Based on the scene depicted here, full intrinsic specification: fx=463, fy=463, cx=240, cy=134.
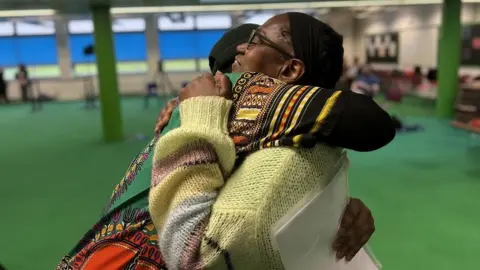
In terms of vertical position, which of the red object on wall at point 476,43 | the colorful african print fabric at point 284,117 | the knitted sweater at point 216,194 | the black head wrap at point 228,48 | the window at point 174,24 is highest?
the window at point 174,24

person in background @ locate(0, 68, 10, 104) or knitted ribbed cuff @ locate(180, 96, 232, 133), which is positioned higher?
knitted ribbed cuff @ locate(180, 96, 232, 133)

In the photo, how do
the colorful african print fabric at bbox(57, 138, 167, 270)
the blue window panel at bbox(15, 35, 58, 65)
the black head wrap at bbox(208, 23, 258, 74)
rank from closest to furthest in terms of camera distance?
the colorful african print fabric at bbox(57, 138, 167, 270)
the black head wrap at bbox(208, 23, 258, 74)
the blue window panel at bbox(15, 35, 58, 65)

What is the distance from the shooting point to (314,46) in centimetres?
105

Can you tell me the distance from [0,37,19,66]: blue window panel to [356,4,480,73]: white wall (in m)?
15.1

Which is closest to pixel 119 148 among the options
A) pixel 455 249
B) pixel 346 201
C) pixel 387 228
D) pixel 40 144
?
pixel 40 144

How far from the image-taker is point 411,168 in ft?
20.0

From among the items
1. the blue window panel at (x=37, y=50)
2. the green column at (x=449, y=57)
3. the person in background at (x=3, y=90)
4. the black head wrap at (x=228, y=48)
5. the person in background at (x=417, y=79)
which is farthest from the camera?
the blue window panel at (x=37, y=50)

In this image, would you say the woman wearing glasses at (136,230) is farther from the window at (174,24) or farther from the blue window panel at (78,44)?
the blue window panel at (78,44)

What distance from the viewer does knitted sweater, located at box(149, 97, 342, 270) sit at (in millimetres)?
776

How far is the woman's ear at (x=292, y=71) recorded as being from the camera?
1040mm


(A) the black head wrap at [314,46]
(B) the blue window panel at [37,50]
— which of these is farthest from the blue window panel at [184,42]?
(A) the black head wrap at [314,46]

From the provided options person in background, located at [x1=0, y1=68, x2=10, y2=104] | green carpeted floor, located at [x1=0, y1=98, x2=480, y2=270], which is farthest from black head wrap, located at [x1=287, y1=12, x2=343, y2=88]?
person in background, located at [x1=0, y1=68, x2=10, y2=104]

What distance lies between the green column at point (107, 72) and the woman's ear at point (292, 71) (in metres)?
8.35

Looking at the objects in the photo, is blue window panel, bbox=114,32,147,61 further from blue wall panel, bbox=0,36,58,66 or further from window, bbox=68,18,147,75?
blue wall panel, bbox=0,36,58,66
